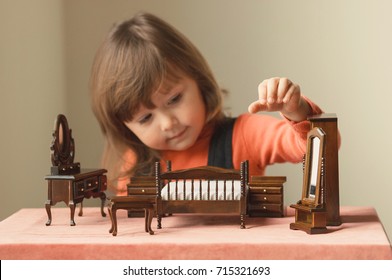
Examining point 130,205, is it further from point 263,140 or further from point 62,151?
point 263,140

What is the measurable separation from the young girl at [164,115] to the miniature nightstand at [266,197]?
244 mm

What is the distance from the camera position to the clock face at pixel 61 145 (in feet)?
5.18

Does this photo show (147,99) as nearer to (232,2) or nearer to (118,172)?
(118,172)

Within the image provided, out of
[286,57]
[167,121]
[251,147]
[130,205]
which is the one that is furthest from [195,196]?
[286,57]

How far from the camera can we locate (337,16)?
107 inches

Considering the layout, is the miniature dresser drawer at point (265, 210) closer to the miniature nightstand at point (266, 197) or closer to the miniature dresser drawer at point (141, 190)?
the miniature nightstand at point (266, 197)

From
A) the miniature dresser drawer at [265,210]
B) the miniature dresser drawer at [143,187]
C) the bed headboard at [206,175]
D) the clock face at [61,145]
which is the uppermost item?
the clock face at [61,145]

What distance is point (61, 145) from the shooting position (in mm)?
1615

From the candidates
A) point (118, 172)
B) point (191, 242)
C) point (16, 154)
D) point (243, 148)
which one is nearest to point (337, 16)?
point (243, 148)

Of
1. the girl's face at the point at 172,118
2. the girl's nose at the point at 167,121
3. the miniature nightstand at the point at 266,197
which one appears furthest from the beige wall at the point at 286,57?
the miniature nightstand at the point at 266,197

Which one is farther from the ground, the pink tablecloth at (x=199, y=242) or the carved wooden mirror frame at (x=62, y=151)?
the carved wooden mirror frame at (x=62, y=151)

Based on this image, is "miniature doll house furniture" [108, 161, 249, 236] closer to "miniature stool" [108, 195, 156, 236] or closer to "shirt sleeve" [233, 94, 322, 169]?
"miniature stool" [108, 195, 156, 236]

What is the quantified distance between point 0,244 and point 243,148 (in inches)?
38.6

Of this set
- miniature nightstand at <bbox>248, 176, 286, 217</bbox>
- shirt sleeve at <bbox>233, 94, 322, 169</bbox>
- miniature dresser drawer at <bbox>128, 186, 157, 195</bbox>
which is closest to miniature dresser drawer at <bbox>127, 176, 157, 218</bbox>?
miniature dresser drawer at <bbox>128, 186, 157, 195</bbox>
